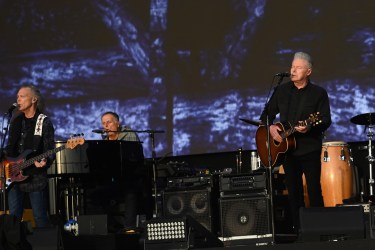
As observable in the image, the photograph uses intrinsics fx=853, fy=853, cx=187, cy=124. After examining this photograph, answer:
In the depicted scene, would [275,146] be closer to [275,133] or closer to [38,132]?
[275,133]

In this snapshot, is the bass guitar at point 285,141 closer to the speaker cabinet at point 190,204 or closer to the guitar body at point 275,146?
the guitar body at point 275,146

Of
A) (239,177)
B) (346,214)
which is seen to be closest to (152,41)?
(239,177)

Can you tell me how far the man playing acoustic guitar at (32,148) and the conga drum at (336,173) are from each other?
3.02 meters

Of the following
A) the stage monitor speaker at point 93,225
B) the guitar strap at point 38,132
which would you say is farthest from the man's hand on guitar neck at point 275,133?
the guitar strap at point 38,132

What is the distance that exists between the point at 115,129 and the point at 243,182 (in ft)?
7.85

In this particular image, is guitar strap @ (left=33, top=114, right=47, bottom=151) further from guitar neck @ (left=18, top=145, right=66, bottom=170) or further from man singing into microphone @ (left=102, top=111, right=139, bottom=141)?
man singing into microphone @ (left=102, top=111, right=139, bottom=141)

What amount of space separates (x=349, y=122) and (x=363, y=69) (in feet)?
1.97

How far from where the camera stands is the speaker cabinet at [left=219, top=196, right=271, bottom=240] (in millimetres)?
7367

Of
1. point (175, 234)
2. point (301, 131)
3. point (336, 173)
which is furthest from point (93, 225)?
point (336, 173)

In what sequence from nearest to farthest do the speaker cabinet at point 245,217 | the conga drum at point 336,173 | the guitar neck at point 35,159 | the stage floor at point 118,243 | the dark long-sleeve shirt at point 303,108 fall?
the stage floor at point 118,243 < the dark long-sleeve shirt at point 303,108 < the speaker cabinet at point 245,217 < the guitar neck at point 35,159 < the conga drum at point 336,173

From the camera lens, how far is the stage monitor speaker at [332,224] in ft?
18.4

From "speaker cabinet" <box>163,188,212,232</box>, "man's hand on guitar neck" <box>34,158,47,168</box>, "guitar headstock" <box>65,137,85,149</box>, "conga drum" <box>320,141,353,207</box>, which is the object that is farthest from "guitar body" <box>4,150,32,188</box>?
"conga drum" <box>320,141,353,207</box>

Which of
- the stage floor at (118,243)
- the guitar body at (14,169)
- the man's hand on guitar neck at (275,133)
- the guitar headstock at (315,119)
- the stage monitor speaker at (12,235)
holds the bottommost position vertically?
the stage floor at (118,243)

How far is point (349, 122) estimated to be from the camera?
9.41 meters
